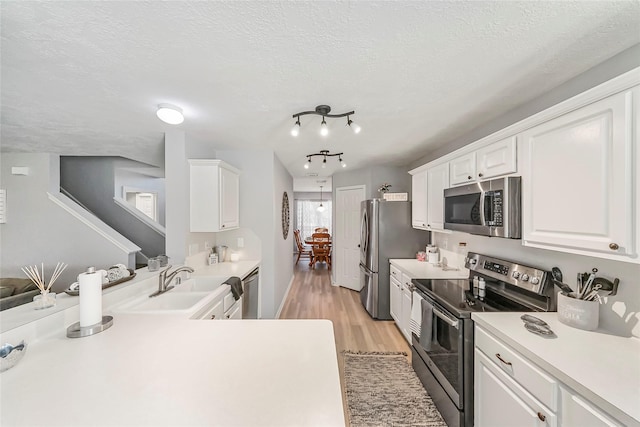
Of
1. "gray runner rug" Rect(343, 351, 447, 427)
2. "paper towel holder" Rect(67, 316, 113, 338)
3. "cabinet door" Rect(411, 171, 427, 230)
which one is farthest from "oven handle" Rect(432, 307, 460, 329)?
"paper towel holder" Rect(67, 316, 113, 338)

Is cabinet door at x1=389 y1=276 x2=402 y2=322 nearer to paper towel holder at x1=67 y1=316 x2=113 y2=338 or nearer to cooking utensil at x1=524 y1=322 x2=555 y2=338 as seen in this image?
cooking utensil at x1=524 y1=322 x2=555 y2=338

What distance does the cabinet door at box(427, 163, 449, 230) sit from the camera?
96.3 inches

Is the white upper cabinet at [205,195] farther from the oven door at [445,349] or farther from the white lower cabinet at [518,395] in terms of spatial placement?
the white lower cabinet at [518,395]

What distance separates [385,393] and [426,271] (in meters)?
1.28

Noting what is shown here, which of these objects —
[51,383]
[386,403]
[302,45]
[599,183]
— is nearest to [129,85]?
[302,45]

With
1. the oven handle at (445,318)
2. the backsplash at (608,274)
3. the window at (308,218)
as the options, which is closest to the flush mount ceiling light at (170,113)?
the oven handle at (445,318)

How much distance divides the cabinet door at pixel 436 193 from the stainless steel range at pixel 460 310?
1.67ft

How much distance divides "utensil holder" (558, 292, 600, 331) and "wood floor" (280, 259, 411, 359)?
1.66m

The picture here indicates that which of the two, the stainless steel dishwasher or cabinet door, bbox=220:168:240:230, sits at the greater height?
cabinet door, bbox=220:168:240:230

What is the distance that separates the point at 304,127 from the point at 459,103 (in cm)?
133

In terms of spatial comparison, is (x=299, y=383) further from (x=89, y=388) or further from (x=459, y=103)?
(x=459, y=103)

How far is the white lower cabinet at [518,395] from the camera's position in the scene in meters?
0.95

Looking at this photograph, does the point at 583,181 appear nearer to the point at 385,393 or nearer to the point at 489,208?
the point at 489,208

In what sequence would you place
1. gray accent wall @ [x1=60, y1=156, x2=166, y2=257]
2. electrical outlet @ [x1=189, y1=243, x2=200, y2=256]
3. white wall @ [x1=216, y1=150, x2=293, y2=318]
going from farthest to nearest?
1. gray accent wall @ [x1=60, y1=156, x2=166, y2=257]
2. white wall @ [x1=216, y1=150, x2=293, y2=318]
3. electrical outlet @ [x1=189, y1=243, x2=200, y2=256]
